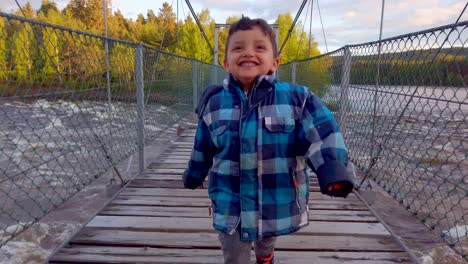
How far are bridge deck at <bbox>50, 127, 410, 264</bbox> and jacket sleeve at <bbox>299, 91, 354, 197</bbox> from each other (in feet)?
2.95

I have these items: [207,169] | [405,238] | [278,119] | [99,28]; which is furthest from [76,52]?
[99,28]

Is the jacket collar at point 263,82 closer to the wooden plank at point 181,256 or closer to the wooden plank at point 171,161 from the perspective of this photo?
the wooden plank at point 181,256

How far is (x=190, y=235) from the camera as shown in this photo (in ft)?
6.89

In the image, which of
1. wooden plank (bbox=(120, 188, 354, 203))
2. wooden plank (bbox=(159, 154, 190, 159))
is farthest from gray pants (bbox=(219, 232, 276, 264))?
wooden plank (bbox=(159, 154, 190, 159))

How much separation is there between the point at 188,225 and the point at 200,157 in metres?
0.94

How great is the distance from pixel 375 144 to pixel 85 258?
2.00m

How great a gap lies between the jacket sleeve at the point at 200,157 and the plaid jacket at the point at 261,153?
0.11 ft

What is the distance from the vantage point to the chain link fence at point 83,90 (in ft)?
6.51

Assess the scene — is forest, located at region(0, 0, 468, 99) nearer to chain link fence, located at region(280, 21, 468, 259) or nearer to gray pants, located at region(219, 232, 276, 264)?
chain link fence, located at region(280, 21, 468, 259)

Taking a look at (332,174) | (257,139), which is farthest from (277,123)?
(332,174)

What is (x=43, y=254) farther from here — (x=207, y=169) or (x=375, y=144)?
(x=375, y=144)

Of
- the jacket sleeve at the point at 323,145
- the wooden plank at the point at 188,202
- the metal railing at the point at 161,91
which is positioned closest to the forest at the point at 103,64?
the metal railing at the point at 161,91

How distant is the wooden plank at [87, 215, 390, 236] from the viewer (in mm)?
2156

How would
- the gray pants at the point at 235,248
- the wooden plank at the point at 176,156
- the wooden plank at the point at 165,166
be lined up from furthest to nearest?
the wooden plank at the point at 176,156 < the wooden plank at the point at 165,166 < the gray pants at the point at 235,248
